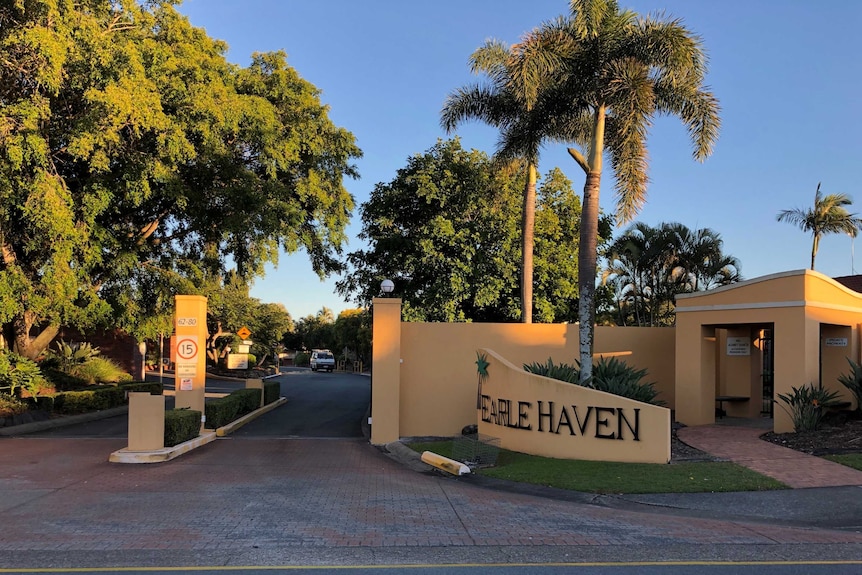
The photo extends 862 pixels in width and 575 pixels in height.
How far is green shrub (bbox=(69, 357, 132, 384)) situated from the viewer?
23.9m

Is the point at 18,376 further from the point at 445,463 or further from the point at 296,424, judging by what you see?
the point at 445,463

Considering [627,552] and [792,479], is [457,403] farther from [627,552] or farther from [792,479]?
[627,552]

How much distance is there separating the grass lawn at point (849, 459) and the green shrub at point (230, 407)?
43.3 feet

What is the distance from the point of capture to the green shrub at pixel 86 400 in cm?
1911

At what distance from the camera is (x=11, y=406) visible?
17203 mm

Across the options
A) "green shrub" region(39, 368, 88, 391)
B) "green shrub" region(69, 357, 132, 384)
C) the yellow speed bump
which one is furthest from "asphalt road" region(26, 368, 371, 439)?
the yellow speed bump

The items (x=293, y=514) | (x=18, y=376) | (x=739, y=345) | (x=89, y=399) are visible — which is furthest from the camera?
(x=89, y=399)

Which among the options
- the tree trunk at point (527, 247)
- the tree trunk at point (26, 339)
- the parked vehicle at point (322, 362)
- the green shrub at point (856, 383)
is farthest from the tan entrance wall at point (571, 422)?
the parked vehicle at point (322, 362)

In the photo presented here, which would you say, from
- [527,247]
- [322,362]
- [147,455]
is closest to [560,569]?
[147,455]

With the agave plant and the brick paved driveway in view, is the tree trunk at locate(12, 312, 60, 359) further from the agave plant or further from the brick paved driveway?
the brick paved driveway

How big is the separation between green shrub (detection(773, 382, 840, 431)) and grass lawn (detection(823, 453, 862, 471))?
178 centimetres

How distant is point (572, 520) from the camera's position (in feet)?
25.4

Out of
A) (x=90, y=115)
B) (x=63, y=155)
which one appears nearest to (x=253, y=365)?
(x=63, y=155)

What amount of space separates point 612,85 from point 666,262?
14631 millimetres
